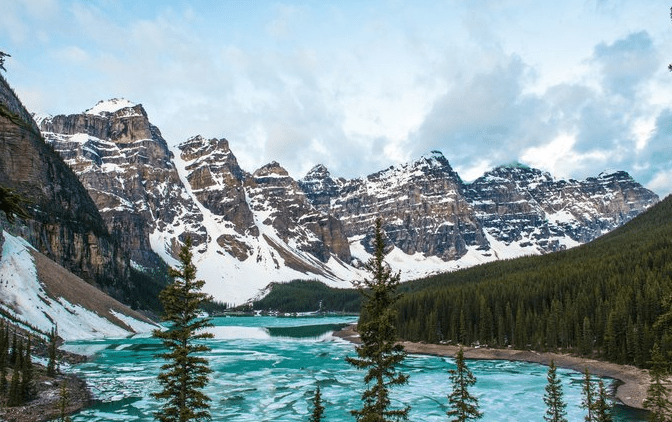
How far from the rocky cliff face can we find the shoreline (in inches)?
3390

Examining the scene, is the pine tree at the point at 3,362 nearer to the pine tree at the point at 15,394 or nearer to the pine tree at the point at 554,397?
the pine tree at the point at 15,394

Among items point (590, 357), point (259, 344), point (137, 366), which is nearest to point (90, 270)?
point (259, 344)

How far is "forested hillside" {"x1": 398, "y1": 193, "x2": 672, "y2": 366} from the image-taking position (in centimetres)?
7425

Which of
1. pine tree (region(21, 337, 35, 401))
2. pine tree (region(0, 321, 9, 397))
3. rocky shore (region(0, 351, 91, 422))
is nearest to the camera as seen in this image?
rocky shore (region(0, 351, 91, 422))

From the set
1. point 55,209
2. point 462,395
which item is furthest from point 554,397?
point 55,209

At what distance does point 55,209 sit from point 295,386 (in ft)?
382

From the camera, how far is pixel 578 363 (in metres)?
75.4

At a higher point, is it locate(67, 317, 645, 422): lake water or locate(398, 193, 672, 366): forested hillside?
locate(398, 193, 672, 366): forested hillside

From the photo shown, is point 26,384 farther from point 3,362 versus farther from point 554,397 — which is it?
point 554,397

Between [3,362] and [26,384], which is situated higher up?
[3,362]

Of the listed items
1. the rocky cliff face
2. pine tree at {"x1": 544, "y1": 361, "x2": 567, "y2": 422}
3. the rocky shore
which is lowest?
the rocky shore

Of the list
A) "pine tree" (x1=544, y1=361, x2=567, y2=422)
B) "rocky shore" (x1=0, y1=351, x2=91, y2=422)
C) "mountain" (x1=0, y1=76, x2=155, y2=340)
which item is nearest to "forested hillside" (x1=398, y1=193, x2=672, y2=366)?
"pine tree" (x1=544, y1=361, x2=567, y2=422)

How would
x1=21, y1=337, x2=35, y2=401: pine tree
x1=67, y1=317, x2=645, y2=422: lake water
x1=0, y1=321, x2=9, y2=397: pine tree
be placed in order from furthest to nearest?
x1=67, y1=317, x2=645, y2=422: lake water < x1=0, y1=321, x2=9, y2=397: pine tree < x1=21, y1=337, x2=35, y2=401: pine tree

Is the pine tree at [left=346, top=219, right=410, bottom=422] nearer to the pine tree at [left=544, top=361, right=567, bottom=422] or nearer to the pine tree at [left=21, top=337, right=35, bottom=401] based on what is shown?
the pine tree at [left=544, top=361, right=567, bottom=422]
